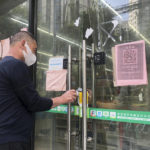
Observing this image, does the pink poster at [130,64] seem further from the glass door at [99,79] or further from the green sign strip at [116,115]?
the green sign strip at [116,115]

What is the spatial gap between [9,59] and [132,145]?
1.47m

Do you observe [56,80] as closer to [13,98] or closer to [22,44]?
[22,44]

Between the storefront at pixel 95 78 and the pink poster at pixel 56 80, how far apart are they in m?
0.10

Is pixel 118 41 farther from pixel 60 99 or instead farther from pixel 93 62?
pixel 60 99

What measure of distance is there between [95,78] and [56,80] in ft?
1.82

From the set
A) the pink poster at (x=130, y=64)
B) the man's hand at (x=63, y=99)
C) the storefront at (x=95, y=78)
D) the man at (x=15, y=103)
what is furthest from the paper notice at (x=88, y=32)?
the man at (x=15, y=103)

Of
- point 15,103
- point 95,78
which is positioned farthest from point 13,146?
point 95,78

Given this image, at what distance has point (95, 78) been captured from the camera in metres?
2.35

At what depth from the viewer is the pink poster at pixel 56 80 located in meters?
2.53

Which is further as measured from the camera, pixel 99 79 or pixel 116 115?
pixel 99 79


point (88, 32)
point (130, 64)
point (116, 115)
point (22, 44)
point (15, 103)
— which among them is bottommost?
point (116, 115)

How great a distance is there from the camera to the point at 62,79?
2.54 meters

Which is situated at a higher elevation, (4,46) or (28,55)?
(4,46)

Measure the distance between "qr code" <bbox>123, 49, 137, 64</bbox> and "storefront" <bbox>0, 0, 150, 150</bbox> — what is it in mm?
116
